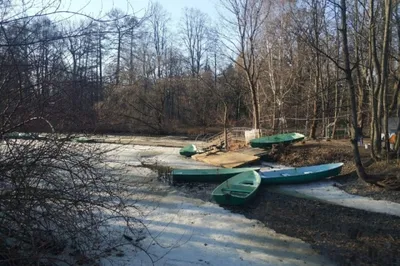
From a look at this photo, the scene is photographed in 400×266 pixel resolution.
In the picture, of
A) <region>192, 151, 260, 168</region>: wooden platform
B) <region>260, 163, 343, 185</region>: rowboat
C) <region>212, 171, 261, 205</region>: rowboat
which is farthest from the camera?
<region>192, 151, 260, 168</region>: wooden platform

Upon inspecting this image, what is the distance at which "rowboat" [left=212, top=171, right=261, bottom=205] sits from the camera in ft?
33.0

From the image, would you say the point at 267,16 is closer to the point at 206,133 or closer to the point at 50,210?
the point at 206,133

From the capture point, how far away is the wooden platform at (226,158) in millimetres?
15984

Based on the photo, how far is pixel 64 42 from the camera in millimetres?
4035

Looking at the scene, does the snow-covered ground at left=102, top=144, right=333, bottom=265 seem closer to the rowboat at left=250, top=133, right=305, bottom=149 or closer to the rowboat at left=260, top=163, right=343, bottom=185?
the rowboat at left=260, top=163, right=343, bottom=185

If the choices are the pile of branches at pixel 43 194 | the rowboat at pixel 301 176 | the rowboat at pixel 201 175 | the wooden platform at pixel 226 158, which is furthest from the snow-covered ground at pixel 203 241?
the wooden platform at pixel 226 158

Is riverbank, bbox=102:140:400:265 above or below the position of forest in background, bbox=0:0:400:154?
below

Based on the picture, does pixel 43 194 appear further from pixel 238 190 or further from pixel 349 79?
pixel 349 79

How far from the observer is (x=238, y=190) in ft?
35.7

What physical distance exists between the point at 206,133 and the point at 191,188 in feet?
71.6

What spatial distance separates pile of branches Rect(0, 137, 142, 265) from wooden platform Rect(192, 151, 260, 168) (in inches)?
441

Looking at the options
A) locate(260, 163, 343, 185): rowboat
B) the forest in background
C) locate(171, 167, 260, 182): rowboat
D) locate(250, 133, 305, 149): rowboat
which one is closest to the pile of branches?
the forest in background

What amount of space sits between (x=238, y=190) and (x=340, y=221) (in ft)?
10.1

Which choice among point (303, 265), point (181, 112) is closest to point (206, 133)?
point (181, 112)
